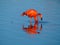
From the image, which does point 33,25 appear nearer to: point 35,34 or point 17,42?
point 35,34

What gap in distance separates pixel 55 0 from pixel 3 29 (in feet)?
3.94

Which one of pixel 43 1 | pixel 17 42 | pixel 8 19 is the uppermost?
pixel 43 1

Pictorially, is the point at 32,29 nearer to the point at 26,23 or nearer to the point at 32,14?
the point at 26,23

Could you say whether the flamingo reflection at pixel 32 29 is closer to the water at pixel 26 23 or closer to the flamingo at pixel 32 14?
the water at pixel 26 23

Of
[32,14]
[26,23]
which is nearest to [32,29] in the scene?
[26,23]

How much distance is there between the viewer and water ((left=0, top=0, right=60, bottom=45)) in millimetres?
2058

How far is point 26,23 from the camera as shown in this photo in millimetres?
2568

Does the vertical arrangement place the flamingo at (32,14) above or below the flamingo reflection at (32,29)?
above

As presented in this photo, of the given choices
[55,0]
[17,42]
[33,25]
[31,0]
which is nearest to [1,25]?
[33,25]

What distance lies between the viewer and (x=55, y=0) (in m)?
3.26

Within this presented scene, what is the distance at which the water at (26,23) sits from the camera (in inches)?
81.0

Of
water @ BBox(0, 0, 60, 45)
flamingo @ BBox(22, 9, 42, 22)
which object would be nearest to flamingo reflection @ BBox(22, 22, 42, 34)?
water @ BBox(0, 0, 60, 45)

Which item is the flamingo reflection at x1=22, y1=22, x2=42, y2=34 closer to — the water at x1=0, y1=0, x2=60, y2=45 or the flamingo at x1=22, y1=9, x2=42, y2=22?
the water at x1=0, y1=0, x2=60, y2=45

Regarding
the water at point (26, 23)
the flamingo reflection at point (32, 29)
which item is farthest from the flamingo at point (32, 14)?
the flamingo reflection at point (32, 29)
